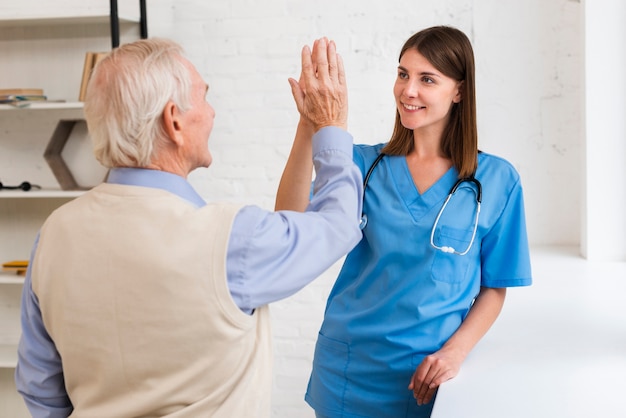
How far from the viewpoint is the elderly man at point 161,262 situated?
1.09 meters

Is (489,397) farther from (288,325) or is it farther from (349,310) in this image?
(288,325)

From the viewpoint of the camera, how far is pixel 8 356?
342cm

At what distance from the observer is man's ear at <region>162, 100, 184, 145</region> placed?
112 centimetres

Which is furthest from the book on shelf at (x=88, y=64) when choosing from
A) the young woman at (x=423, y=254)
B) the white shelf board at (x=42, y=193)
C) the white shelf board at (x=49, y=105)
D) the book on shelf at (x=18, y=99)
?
the young woman at (x=423, y=254)

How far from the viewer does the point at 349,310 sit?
1.71 meters

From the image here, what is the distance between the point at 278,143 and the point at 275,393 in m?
1.11

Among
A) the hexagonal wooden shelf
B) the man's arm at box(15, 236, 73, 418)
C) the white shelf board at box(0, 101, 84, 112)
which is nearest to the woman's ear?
the man's arm at box(15, 236, 73, 418)

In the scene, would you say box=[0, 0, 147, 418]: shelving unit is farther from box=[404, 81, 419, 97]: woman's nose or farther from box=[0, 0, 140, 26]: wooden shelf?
box=[404, 81, 419, 97]: woman's nose

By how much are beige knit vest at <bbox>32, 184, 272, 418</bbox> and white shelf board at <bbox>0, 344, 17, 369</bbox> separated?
2380 millimetres

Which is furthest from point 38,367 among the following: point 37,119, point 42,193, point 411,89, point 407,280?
point 37,119

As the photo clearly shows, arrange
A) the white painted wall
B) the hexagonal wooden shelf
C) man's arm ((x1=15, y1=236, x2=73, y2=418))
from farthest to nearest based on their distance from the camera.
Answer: the hexagonal wooden shelf → the white painted wall → man's arm ((x1=15, y1=236, x2=73, y2=418))

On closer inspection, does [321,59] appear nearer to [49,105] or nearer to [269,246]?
[269,246]

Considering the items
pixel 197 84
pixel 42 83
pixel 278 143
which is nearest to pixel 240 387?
pixel 197 84

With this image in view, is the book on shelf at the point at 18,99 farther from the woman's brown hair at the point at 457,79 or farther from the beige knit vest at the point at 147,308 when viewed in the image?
the beige knit vest at the point at 147,308
